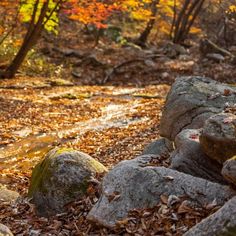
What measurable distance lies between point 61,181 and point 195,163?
2223 millimetres

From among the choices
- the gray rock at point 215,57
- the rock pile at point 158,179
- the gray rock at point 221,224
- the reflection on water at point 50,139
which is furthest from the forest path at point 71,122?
the gray rock at point 215,57

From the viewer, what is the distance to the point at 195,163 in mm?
6785

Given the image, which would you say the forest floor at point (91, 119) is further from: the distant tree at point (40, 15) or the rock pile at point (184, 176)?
the distant tree at point (40, 15)

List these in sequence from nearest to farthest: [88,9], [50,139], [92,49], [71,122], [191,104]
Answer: [191,104] → [50,139] → [71,122] → [88,9] → [92,49]

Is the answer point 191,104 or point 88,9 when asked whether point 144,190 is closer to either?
point 191,104

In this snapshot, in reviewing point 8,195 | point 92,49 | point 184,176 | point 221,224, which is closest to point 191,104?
point 184,176

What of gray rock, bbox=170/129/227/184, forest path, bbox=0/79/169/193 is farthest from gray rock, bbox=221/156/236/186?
forest path, bbox=0/79/169/193

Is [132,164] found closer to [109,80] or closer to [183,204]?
[183,204]

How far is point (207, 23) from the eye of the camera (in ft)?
131

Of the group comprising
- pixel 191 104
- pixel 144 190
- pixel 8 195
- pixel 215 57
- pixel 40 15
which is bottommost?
pixel 8 195

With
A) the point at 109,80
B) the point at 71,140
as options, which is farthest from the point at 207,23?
the point at 71,140

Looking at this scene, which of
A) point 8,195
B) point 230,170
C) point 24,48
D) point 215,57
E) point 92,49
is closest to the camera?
point 230,170

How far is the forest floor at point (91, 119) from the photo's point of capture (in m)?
6.49

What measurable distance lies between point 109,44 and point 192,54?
18.7ft
